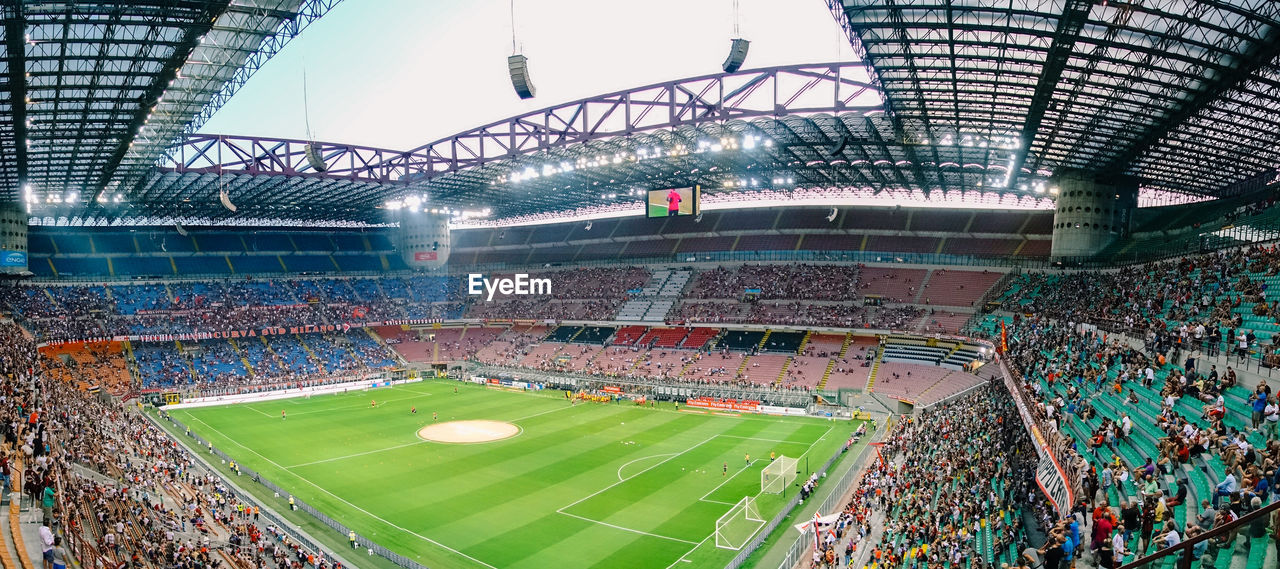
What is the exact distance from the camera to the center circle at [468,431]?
134 ft

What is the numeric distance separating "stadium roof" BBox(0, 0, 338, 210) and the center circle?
2021cm

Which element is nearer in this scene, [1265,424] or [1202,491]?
[1202,491]

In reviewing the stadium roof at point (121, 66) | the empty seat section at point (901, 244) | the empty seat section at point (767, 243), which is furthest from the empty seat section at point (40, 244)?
the empty seat section at point (901, 244)

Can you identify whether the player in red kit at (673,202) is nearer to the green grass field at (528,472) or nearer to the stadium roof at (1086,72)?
the green grass field at (528,472)

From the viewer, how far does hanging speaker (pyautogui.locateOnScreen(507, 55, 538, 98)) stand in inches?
874

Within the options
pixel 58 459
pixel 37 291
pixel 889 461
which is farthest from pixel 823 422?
pixel 37 291

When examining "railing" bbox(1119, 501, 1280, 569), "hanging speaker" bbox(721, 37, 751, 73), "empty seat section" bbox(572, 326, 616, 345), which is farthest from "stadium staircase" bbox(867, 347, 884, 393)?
"railing" bbox(1119, 501, 1280, 569)

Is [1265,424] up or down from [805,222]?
down

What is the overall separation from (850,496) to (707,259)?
47423mm

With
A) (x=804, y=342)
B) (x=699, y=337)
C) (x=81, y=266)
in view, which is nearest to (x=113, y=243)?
(x=81, y=266)

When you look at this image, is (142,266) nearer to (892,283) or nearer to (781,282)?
(781,282)

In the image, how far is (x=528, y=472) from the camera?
33906 millimetres

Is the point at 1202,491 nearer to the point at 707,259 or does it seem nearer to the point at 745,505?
the point at 745,505

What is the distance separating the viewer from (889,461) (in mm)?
31641
